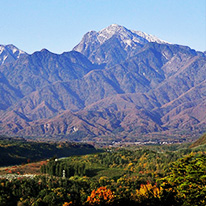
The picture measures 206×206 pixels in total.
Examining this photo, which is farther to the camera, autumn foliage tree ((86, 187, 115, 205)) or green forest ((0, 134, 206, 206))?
autumn foliage tree ((86, 187, 115, 205))

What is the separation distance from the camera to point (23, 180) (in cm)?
8231

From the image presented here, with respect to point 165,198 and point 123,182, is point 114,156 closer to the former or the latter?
point 123,182

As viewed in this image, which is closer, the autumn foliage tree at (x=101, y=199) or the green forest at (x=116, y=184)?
the green forest at (x=116, y=184)

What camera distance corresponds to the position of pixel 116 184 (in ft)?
304

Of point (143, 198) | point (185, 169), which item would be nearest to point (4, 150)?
point (143, 198)

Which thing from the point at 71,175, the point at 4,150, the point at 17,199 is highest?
the point at 4,150

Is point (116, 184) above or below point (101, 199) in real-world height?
above

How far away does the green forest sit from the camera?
52125mm

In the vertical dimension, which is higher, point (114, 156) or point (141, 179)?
point (114, 156)

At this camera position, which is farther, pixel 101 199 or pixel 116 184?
pixel 116 184

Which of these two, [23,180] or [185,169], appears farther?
[23,180]

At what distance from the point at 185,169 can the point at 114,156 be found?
89.8 meters

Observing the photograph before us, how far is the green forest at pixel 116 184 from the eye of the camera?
171 ft

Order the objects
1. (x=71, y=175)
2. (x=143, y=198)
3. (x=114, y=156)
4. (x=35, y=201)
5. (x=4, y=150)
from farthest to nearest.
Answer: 1. (x=4, y=150)
2. (x=114, y=156)
3. (x=71, y=175)
4. (x=35, y=201)
5. (x=143, y=198)
